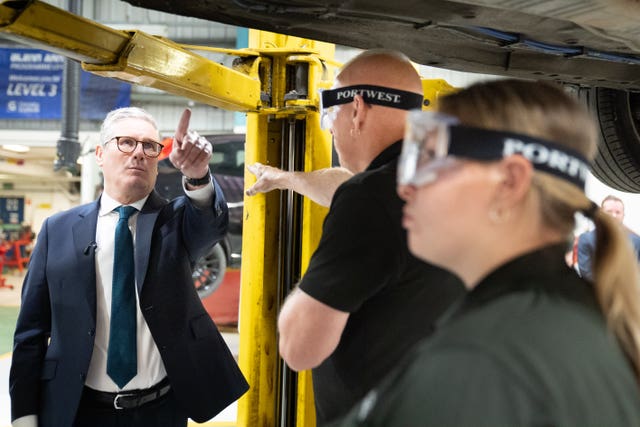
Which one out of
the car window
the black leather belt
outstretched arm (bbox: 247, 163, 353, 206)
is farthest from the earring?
the car window

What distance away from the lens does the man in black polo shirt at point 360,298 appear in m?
1.44

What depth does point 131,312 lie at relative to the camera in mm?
2285

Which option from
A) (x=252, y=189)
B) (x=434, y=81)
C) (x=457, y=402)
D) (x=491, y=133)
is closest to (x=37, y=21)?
(x=252, y=189)

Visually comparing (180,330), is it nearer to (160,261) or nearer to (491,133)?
(160,261)

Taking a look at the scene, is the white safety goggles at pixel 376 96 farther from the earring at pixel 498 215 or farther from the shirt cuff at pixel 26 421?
the shirt cuff at pixel 26 421

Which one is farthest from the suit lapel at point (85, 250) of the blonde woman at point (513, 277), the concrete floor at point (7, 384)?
the concrete floor at point (7, 384)

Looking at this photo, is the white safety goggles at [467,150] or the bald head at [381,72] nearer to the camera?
the white safety goggles at [467,150]

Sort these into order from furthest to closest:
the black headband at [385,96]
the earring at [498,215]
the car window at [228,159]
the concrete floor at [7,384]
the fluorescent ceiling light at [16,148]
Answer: the fluorescent ceiling light at [16,148] → the car window at [228,159] → the concrete floor at [7,384] → the black headband at [385,96] → the earring at [498,215]

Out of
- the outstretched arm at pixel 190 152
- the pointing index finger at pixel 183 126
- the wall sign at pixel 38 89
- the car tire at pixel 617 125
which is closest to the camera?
the pointing index finger at pixel 183 126

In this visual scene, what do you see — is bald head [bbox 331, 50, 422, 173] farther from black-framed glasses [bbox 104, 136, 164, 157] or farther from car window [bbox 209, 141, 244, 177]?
car window [bbox 209, 141, 244, 177]

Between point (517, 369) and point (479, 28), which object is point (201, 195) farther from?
point (517, 369)

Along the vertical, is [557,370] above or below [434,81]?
below

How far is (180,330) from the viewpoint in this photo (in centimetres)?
232

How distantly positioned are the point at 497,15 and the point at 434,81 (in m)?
1.11
